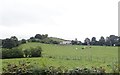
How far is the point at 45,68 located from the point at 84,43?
31.8m

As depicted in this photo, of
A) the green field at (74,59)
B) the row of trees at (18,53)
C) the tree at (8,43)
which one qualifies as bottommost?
the green field at (74,59)

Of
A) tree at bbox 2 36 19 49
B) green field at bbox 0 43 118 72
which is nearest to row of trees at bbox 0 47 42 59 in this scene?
tree at bbox 2 36 19 49

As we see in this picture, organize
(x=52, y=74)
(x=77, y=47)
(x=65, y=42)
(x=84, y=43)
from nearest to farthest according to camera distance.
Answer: (x=52, y=74), (x=77, y=47), (x=84, y=43), (x=65, y=42)

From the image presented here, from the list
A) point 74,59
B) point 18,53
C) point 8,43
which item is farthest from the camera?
point 8,43

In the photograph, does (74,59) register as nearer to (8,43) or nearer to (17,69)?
(8,43)

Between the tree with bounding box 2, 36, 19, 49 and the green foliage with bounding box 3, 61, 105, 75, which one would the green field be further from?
the tree with bounding box 2, 36, 19, 49

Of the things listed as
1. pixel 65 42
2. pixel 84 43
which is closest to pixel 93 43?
pixel 84 43

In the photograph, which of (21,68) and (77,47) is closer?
(21,68)

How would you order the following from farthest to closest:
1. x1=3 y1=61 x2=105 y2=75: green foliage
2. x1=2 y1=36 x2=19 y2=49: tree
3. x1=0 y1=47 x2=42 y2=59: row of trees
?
x1=2 y1=36 x2=19 y2=49: tree
x1=0 y1=47 x2=42 y2=59: row of trees
x1=3 y1=61 x2=105 y2=75: green foliage

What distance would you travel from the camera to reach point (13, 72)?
9.23m

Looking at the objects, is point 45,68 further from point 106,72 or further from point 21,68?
point 106,72

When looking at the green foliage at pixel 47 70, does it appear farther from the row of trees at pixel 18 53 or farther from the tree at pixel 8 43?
the tree at pixel 8 43

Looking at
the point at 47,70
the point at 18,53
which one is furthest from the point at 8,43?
the point at 47,70

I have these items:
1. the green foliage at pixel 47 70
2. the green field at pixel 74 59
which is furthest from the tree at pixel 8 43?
the green foliage at pixel 47 70
